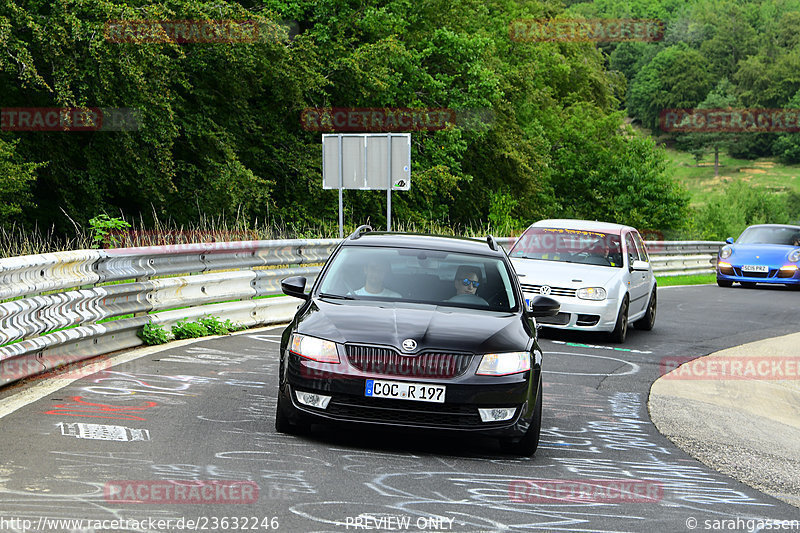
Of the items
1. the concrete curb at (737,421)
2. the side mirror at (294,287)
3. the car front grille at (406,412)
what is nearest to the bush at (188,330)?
the side mirror at (294,287)

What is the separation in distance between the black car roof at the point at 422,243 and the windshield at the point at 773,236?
20085mm

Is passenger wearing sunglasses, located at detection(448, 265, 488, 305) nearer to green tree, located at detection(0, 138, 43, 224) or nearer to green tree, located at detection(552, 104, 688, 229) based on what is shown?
green tree, located at detection(0, 138, 43, 224)

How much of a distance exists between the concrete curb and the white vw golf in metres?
1.51

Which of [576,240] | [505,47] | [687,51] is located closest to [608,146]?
[505,47]

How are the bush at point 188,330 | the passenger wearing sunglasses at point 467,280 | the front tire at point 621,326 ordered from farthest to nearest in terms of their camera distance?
the front tire at point 621,326, the bush at point 188,330, the passenger wearing sunglasses at point 467,280

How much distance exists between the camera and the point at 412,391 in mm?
6367

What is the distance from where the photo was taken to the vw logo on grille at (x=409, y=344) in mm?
6426

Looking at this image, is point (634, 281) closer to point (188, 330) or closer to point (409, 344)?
point (188, 330)

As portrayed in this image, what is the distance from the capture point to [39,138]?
1103 inches

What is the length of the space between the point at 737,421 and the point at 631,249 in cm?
652

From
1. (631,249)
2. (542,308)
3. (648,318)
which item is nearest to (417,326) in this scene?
(542,308)

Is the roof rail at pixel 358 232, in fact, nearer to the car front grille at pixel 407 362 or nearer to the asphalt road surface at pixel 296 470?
the asphalt road surface at pixel 296 470

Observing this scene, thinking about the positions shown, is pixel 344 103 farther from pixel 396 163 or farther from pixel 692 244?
pixel 396 163

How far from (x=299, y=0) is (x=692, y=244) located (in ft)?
57.9
